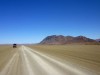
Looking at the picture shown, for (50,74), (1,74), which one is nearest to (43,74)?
(50,74)

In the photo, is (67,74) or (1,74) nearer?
(67,74)

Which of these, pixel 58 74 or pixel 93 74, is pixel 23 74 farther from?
pixel 93 74

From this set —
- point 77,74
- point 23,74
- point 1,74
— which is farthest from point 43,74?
point 1,74

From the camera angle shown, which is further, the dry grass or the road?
the dry grass

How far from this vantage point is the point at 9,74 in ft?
33.8

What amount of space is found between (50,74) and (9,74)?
2.51m

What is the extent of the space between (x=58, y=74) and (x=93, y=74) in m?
2.01

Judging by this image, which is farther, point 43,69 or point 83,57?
point 83,57

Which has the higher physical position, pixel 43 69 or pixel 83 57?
pixel 83 57

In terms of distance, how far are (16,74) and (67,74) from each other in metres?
3.04

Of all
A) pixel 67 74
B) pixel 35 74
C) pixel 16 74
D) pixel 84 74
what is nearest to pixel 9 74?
pixel 16 74

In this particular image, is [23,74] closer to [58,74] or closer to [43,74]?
[43,74]

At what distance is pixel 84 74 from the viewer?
31.9 ft

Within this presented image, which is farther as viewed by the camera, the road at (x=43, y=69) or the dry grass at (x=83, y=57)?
the dry grass at (x=83, y=57)
